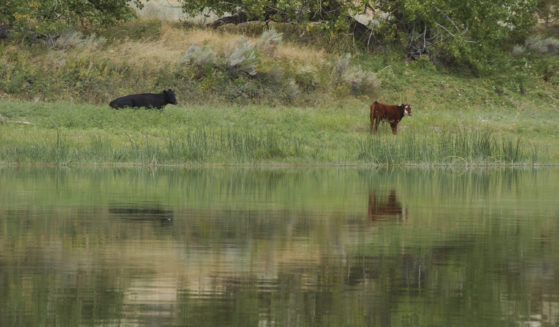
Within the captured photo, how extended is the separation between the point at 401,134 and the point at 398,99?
8.98m

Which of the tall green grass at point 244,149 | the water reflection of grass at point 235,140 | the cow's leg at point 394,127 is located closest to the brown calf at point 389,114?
the cow's leg at point 394,127

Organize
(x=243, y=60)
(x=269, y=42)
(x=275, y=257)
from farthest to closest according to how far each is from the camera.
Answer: (x=269, y=42)
(x=243, y=60)
(x=275, y=257)

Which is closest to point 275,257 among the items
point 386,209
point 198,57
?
point 386,209

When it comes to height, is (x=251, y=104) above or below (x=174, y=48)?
below

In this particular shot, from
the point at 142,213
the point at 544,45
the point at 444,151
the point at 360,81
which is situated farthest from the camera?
the point at 544,45

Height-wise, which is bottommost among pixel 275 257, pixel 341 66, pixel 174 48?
pixel 275 257

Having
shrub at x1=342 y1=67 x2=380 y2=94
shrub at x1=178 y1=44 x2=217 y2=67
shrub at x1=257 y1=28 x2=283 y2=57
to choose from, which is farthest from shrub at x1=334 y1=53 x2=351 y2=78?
shrub at x1=178 y1=44 x2=217 y2=67

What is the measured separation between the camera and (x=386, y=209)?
17.9m

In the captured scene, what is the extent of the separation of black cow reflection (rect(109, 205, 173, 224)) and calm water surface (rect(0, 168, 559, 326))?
0.03m

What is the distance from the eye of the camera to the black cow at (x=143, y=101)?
116 ft

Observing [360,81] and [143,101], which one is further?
[360,81]

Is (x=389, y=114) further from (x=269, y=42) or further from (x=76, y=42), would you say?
(x=76, y=42)

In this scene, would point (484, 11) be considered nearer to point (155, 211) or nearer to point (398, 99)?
point (398, 99)

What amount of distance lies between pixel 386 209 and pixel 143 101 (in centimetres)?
1914
